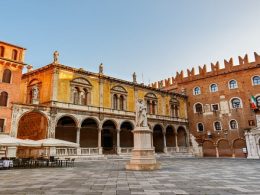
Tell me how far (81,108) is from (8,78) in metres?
6.67

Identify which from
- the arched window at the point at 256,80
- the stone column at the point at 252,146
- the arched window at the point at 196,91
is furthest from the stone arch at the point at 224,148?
the arched window at the point at 256,80

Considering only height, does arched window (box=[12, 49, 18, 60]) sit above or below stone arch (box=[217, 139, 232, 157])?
above

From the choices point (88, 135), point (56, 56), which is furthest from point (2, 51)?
point (88, 135)

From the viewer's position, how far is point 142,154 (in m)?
11.1

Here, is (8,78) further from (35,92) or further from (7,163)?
(7,163)

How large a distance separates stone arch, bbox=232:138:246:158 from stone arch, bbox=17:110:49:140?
72.8ft

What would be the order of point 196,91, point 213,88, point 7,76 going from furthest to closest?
point 196,91, point 213,88, point 7,76

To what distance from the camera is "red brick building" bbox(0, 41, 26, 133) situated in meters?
17.1

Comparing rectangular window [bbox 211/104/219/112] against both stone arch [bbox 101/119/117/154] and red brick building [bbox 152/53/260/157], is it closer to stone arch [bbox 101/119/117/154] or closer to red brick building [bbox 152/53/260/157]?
red brick building [bbox 152/53/260/157]

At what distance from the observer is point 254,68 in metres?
27.8

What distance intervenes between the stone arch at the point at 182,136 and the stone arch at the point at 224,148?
14.3 ft

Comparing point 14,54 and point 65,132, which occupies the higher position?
point 14,54

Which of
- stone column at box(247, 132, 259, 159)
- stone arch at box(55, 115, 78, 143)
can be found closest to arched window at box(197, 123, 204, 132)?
stone column at box(247, 132, 259, 159)

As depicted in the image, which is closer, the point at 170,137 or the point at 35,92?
the point at 35,92
